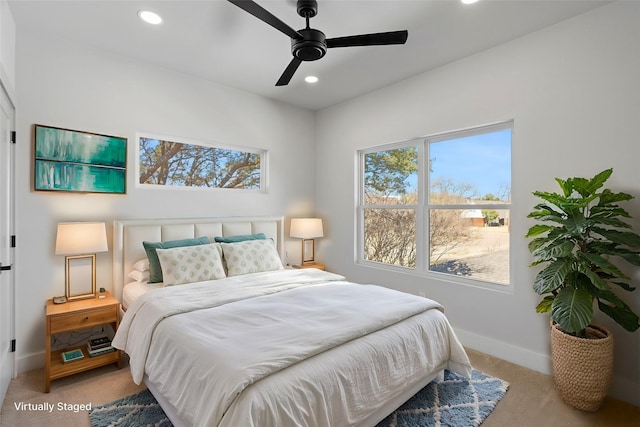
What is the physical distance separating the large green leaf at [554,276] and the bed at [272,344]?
0.72 metres

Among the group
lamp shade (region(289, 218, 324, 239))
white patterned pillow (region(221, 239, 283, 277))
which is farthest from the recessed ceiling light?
lamp shade (region(289, 218, 324, 239))

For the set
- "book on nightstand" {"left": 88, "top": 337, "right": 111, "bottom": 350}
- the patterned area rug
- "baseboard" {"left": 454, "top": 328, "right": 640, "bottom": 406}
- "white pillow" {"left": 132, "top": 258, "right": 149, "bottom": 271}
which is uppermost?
"white pillow" {"left": 132, "top": 258, "right": 149, "bottom": 271}

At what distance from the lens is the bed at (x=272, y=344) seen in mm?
1474

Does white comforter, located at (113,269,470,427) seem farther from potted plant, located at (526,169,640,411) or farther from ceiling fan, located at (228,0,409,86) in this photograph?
ceiling fan, located at (228,0,409,86)

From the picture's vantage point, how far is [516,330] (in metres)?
2.86

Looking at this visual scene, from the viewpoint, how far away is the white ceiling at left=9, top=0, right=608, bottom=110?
2387 millimetres

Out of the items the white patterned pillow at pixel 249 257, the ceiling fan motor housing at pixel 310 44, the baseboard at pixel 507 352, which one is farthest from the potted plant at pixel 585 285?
the white patterned pillow at pixel 249 257

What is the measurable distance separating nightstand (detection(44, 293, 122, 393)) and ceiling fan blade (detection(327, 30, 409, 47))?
106 inches

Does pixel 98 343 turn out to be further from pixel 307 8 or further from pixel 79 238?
pixel 307 8

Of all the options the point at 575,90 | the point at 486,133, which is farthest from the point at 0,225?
the point at 575,90

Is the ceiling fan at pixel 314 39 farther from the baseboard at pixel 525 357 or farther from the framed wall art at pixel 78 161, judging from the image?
the baseboard at pixel 525 357

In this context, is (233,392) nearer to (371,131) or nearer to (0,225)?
(0,225)

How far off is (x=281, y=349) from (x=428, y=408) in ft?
4.10

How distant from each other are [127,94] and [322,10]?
81.5 inches
